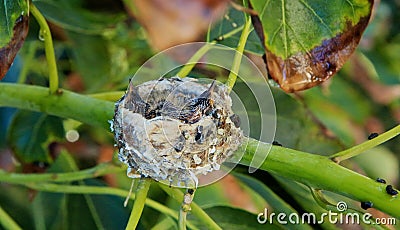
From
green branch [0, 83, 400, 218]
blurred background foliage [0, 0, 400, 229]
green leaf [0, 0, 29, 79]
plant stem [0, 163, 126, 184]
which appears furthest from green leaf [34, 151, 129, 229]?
green leaf [0, 0, 29, 79]

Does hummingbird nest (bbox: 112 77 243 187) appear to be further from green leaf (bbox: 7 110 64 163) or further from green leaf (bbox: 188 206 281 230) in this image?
green leaf (bbox: 7 110 64 163)

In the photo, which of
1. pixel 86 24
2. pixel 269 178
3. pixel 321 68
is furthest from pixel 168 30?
pixel 321 68

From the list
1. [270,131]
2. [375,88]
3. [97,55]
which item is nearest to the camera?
[270,131]

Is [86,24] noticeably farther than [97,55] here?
No

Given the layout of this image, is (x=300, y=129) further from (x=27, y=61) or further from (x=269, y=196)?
(x=27, y=61)

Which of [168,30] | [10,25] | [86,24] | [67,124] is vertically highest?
[168,30]

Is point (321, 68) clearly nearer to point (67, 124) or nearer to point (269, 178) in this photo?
point (269, 178)

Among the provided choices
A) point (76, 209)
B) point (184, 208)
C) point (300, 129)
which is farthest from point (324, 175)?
point (76, 209)
